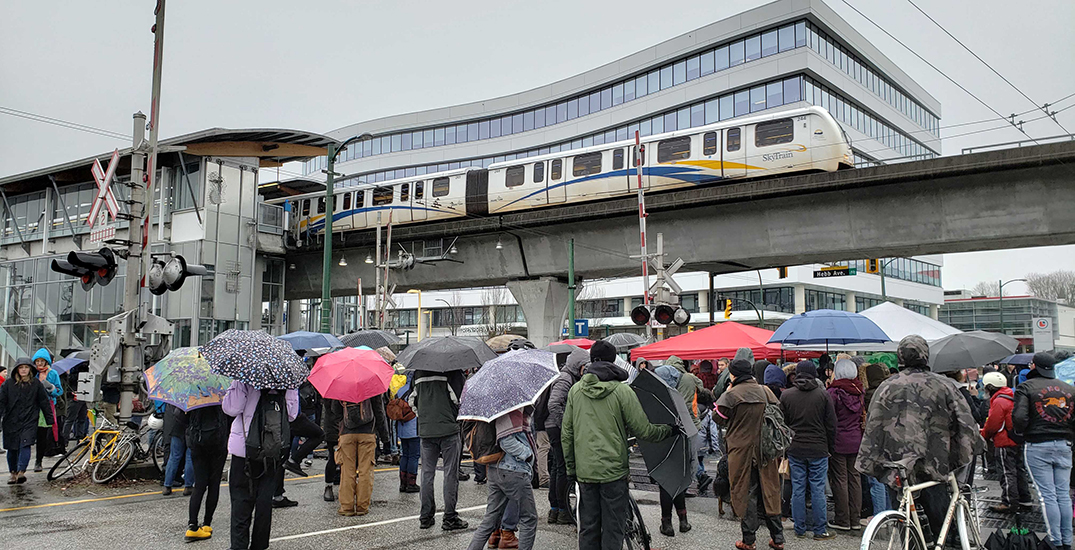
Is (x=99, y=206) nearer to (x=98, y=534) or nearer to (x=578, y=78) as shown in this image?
(x=98, y=534)

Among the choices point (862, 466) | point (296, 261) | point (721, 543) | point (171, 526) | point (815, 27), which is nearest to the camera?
point (862, 466)

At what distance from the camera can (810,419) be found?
8.12m

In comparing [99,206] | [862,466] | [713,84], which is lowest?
[862,466]

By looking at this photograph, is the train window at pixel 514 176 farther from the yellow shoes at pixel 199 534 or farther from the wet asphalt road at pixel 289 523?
the yellow shoes at pixel 199 534

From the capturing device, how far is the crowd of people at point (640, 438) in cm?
593

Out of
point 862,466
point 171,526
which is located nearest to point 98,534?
point 171,526

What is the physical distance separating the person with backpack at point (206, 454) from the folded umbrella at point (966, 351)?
987 cm

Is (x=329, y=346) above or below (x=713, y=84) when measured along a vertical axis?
below

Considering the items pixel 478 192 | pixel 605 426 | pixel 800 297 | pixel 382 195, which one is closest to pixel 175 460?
pixel 605 426

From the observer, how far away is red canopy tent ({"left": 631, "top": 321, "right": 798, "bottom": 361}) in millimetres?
12969

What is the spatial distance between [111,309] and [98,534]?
22.2 metres

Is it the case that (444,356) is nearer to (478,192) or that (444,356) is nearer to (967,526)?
(967,526)

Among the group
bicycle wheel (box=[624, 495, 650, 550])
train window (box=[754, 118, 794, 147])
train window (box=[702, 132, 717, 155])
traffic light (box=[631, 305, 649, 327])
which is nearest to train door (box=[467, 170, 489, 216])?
train window (box=[702, 132, 717, 155])

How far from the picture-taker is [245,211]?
29156mm
